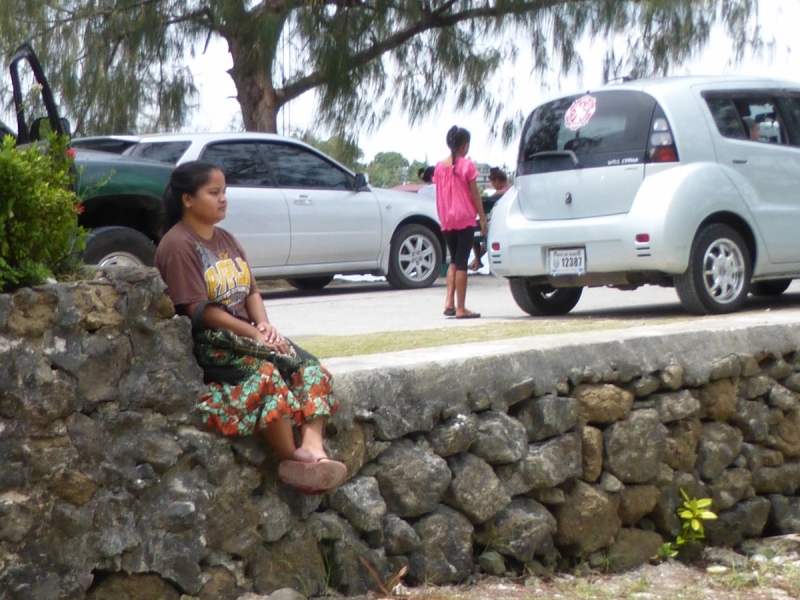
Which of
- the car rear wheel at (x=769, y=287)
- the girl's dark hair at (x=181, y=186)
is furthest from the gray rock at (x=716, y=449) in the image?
the car rear wheel at (x=769, y=287)

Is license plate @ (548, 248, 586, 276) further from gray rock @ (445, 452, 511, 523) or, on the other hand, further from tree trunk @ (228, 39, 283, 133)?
tree trunk @ (228, 39, 283, 133)

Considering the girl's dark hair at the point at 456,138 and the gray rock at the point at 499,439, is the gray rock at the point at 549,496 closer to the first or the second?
the gray rock at the point at 499,439

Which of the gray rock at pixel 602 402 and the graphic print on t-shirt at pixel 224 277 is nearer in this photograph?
the graphic print on t-shirt at pixel 224 277

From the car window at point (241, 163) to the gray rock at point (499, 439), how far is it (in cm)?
645

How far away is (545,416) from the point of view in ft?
16.1

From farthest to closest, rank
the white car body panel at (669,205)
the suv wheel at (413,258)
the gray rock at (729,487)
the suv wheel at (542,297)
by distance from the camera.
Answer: the suv wheel at (413,258), the suv wheel at (542,297), the white car body panel at (669,205), the gray rock at (729,487)

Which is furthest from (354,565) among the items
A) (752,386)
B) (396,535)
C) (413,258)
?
(413,258)

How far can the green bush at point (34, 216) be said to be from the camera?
346 centimetres

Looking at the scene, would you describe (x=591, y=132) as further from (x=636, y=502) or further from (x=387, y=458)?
(x=387, y=458)

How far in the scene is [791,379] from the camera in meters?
6.14

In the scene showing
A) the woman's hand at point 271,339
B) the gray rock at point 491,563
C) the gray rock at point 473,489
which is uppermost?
the woman's hand at point 271,339

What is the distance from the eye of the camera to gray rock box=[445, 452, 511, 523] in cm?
467

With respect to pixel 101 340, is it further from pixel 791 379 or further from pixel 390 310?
pixel 390 310

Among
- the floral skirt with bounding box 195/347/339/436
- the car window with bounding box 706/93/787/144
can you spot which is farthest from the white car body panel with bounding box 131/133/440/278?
the floral skirt with bounding box 195/347/339/436
